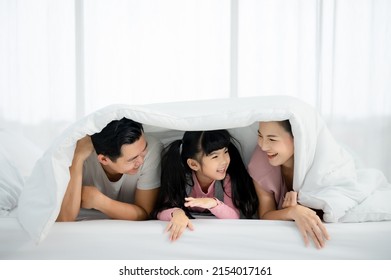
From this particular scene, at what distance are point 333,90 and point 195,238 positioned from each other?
197 cm

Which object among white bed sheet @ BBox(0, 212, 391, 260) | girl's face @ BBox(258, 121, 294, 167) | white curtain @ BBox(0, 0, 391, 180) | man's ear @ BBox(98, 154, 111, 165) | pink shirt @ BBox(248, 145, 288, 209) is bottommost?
white bed sheet @ BBox(0, 212, 391, 260)

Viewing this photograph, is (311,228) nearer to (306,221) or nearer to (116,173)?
(306,221)

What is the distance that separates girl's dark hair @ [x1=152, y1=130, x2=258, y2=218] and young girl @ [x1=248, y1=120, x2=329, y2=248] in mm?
51

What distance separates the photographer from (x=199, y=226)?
1252mm

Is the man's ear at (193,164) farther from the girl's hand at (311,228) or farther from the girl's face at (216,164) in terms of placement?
the girl's hand at (311,228)

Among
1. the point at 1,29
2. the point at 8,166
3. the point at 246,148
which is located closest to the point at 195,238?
the point at 246,148

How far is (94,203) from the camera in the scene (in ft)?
4.45

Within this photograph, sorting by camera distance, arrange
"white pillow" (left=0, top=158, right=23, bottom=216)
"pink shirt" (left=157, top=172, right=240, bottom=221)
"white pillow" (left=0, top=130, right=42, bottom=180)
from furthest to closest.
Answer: "white pillow" (left=0, top=130, right=42, bottom=180)
"white pillow" (left=0, top=158, right=23, bottom=216)
"pink shirt" (left=157, top=172, right=240, bottom=221)

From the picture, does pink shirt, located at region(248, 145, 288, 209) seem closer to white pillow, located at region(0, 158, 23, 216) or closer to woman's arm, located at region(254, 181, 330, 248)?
woman's arm, located at region(254, 181, 330, 248)

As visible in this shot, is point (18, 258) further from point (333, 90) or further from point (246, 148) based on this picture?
point (333, 90)

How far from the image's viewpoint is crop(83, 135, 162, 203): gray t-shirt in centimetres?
147

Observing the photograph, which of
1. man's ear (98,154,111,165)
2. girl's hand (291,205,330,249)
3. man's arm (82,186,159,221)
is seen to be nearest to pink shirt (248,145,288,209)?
girl's hand (291,205,330,249)

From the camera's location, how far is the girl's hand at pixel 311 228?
1.18 m

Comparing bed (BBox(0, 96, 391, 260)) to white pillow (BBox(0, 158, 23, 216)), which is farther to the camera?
white pillow (BBox(0, 158, 23, 216))
